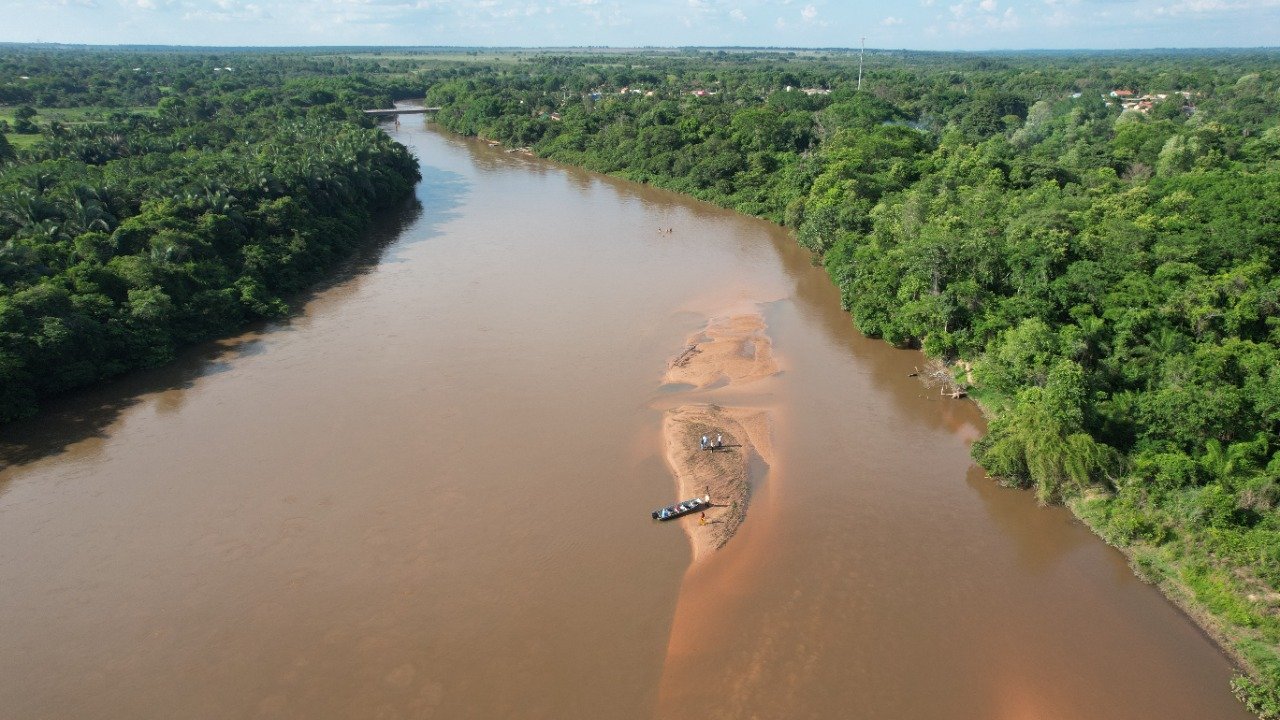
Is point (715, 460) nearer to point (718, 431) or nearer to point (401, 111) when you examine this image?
point (718, 431)

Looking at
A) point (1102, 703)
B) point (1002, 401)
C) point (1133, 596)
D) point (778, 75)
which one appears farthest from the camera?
point (778, 75)

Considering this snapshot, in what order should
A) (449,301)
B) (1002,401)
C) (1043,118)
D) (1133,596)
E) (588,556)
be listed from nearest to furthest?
1. (1133,596)
2. (588,556)
3. (1002,401)
4. (449,301)
5. (1043,118)

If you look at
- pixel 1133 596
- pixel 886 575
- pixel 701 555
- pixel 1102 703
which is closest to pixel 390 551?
pixel 701 555

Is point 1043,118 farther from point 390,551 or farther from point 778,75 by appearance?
point 390,551

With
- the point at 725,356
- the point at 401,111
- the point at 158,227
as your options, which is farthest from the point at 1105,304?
the point at 401,111

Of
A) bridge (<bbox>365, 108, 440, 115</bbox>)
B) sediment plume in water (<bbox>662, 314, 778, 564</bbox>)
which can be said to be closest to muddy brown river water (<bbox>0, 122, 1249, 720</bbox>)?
sediment plume in water (<bbox>662, 314, 778, 564</bbox>)

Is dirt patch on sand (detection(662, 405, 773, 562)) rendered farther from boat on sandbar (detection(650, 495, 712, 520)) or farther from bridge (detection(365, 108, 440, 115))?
bridge (detection(365, 108, 440, 115))
